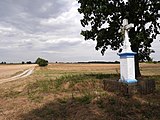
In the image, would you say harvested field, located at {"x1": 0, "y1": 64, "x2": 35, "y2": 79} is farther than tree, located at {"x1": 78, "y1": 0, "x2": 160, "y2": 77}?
Yes

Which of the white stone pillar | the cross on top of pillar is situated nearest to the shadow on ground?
the white stone pillar

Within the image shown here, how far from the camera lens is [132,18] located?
70.2 feet

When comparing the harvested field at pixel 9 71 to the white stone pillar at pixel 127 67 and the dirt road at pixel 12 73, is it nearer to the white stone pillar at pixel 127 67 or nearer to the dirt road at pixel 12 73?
the dirt road at pixel 12 73

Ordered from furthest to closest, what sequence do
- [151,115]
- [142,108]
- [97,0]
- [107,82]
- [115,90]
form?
[97,0], [107,82], [115,90], [142,108], [151,115]

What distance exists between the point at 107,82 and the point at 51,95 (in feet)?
10.4

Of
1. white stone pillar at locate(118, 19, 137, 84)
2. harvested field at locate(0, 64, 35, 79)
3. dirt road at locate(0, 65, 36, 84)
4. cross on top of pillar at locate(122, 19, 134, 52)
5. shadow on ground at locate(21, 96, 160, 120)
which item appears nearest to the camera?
shadow on ground at locate(21, 96, 160, 120)

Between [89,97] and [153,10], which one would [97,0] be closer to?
[153,10]

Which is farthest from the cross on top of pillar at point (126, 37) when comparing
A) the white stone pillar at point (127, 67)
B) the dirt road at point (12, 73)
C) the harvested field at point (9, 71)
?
the harvested field at point (9, 71)

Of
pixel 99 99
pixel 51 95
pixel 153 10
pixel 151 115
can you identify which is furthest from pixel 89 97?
pixel 153 10

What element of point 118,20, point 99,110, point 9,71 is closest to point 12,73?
point 9,71

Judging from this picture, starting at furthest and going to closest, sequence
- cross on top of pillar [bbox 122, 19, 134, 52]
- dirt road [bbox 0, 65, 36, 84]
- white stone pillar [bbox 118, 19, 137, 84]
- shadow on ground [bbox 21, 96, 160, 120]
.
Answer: dirt road [bbox 0, 65, 36, 84]
cross on top of pillar [bbox 122, 19, 134, 52]
white stone pillar [bbox 118, 19, 137, 84]
shadow on ground [bbox 21, 96, 160, 120]

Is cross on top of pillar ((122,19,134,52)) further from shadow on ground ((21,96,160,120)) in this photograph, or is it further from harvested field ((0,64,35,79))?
harvested field ((0,64,35,79))

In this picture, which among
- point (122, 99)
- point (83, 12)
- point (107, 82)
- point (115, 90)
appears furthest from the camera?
point (83, 12)

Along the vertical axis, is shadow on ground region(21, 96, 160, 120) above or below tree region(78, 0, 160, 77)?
below
